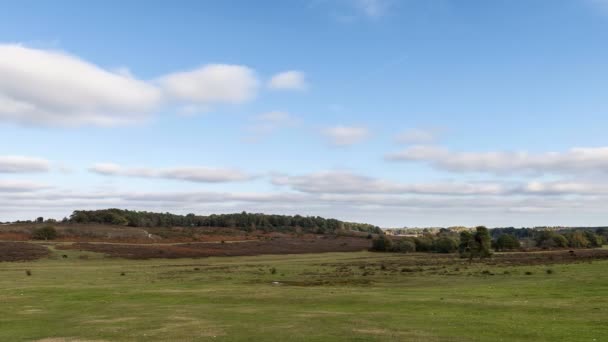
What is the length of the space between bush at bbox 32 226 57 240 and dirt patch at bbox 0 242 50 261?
28466mm

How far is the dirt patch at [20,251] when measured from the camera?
316 ft

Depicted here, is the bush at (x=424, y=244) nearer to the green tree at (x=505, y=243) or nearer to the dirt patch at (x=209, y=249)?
the dirt patch at (x=209, y=249)

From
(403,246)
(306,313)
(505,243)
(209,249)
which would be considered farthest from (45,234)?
(505,243)

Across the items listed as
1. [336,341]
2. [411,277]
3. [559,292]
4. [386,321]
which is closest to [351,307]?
[386,321]

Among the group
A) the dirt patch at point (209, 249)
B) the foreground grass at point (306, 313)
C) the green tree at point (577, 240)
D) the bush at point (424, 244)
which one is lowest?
the foreground grass at point (306, 313)

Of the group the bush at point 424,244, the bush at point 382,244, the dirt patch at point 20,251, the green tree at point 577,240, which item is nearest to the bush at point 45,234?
the dirt patch at point 20,251

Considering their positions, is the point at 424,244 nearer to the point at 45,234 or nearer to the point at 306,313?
the point at 45,234

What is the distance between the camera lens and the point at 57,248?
369 ft

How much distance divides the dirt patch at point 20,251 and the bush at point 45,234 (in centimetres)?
2847

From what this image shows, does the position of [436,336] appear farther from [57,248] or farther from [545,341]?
[57,248]

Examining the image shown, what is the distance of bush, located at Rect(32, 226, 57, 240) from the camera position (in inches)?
5507

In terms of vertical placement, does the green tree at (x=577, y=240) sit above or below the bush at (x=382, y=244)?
above


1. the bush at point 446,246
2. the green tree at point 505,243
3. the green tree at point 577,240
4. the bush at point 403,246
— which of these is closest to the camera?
the bush at point 446,246

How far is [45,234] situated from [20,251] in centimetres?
3972
